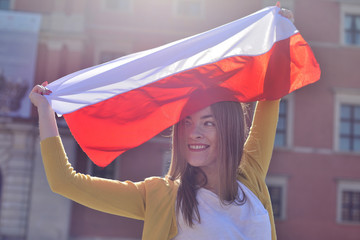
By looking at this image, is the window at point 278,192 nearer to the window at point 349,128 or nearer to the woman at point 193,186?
the window at point 349,128

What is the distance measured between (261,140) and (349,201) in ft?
45.8

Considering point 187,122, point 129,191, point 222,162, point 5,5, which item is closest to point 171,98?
point 187,122

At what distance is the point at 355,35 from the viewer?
622 inches

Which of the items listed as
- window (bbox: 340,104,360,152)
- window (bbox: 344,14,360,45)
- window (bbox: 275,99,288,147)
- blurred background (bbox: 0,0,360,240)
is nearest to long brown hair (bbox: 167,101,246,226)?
blurred background (bbox: 0,0,360,240)

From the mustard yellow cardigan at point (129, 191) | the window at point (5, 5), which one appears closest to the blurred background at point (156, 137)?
the window at point (5, 5)

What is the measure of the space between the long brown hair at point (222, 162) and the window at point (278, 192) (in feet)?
42.8

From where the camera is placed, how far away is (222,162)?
6.83 feet

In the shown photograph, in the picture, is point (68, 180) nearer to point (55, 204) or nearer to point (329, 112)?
point (55, 204)

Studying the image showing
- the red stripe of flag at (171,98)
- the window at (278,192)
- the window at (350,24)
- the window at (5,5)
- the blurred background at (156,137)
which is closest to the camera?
the red stripe of flag at (171,98)

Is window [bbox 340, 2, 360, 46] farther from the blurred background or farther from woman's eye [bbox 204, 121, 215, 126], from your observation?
woman's eye [bbox 204, 121, 215, 126]

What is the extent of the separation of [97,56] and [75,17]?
1.35 metres

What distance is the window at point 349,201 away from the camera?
15020mm

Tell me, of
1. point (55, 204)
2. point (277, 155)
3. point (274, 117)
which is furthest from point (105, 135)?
point (277, 155)

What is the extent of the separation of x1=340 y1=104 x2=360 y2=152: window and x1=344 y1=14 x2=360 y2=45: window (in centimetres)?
223
